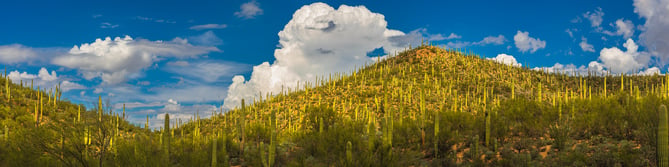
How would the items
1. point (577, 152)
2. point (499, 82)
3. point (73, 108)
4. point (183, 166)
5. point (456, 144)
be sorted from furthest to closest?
1. point (499, 82)
2. point (73, 108)
3. point (456, 144)
4. point (183, 166)
5. point (577, 152)

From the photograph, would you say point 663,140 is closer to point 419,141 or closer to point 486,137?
point 486,137

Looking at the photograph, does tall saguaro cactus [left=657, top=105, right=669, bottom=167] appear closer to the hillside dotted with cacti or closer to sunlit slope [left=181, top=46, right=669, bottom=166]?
the hillside dotted with cacti

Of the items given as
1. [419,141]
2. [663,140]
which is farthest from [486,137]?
[663,140]

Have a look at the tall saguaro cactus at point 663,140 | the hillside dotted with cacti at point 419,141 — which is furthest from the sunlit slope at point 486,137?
the tall saguaro cactus at point 663,140

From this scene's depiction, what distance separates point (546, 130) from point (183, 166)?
15.0 m

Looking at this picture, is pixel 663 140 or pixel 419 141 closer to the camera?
pixel 663 140

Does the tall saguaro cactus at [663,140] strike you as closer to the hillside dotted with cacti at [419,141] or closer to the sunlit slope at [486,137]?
the hillside dotted with cacti at [419,141]

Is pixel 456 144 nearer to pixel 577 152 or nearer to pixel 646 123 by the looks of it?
pixel 577 152

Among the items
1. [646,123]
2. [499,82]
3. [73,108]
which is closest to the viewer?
[646,123]

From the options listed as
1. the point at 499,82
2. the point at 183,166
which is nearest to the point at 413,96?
the point at 499,82

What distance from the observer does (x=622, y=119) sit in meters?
15.1

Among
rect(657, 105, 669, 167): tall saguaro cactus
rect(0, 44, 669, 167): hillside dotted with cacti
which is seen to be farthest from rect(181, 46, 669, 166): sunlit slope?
rect(657, 105, 669, 167): tall saguaro cactus

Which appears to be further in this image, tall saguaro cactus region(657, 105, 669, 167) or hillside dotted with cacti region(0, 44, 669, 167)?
hillside dotted with cacti region(0, 44, 669, 167)

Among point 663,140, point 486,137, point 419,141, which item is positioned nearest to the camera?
point 663,140
